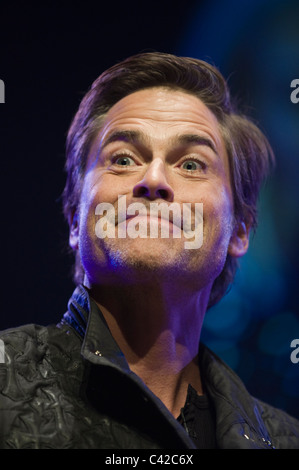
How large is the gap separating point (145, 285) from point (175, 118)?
55cm

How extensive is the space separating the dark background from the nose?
2.44 ft

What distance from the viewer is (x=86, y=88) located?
212cm

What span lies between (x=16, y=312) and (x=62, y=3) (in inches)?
48.9

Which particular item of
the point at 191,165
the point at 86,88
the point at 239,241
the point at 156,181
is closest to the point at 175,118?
the point at 191,165

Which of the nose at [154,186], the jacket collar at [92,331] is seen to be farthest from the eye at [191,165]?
the jacket collar at [92,331]

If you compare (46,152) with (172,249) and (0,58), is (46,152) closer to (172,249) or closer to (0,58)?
(0,58)

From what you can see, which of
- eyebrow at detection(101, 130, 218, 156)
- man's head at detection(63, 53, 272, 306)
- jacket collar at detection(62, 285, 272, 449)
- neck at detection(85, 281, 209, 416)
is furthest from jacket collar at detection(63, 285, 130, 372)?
eyebrow at detection(101, 130, 218, 156)

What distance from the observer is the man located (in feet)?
4.05

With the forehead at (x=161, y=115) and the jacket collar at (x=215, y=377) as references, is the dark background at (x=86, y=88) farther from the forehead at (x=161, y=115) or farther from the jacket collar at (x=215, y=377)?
the jacket collar at (x=215, y=377)

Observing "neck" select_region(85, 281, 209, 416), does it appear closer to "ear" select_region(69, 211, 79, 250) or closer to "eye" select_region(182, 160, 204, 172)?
"ear" select_region(69, 211, 79, 250)

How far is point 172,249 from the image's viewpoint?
1.43 meters
